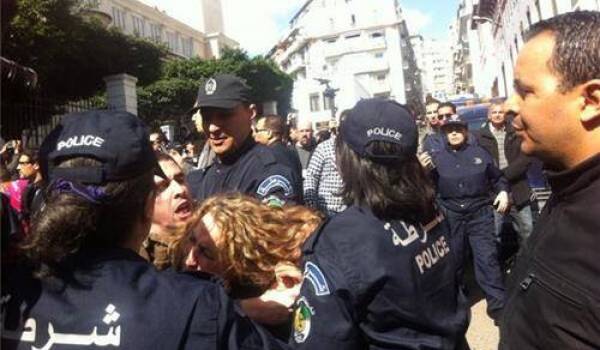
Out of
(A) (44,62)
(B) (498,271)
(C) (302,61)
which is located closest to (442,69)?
(C) (302,61)

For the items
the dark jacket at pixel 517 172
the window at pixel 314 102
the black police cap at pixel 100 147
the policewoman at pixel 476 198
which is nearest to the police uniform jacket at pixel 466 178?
the policewoman at pixel 476 198

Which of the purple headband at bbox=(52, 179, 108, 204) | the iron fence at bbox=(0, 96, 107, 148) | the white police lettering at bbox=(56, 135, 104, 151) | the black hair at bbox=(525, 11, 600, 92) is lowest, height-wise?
the purple headband at bbox=(52, 179, 108, 204)

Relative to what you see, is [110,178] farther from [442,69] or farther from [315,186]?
[442,69]

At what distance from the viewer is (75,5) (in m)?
26.8

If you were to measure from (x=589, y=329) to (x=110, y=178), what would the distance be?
1.21m

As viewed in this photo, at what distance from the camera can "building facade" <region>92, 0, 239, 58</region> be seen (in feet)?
166

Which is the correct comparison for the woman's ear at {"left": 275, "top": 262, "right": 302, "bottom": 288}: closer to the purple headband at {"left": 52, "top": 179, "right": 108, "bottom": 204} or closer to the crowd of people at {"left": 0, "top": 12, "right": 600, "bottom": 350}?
the crowd of people at {"left": 0, "top": 12, "right": 600, "bottom": 350}

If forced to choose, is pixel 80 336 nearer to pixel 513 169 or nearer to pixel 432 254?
pixel 432 254

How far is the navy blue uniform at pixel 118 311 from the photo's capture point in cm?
133

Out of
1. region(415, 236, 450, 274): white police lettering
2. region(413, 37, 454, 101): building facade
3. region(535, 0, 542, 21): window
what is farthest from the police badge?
region(413, 37, 454, 101): building facade

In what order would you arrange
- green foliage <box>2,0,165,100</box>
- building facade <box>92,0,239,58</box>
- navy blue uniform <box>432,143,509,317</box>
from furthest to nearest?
1. building facade <box>92,0,239,58</box>
2. green foliage <box>2,0,165,100</box>
3. navy blue uniform <box>432,143,509,317</box>

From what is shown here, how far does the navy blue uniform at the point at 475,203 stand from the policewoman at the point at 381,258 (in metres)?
3.20

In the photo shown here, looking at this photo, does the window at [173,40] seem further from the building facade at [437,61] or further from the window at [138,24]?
the building facade at [437,61]

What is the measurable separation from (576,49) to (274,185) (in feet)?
5.66
